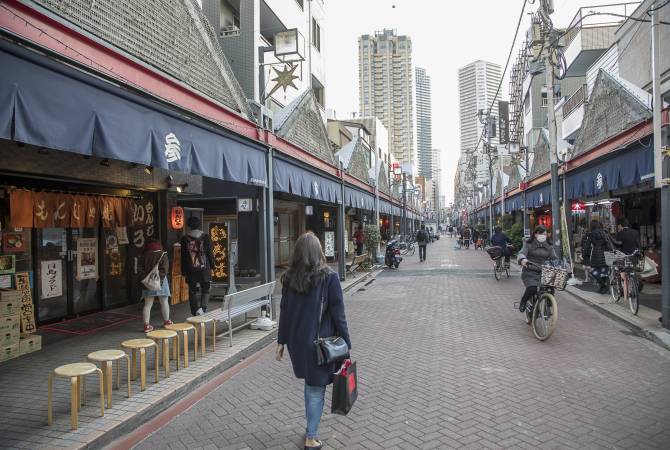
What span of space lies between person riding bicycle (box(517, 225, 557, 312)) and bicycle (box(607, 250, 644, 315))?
2341mm

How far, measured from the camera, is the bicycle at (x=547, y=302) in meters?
7.14

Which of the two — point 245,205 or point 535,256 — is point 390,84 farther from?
point 535,256

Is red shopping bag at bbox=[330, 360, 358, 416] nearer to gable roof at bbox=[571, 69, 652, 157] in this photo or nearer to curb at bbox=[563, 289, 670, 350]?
curb at bbox=[563, 289, 670, 350]

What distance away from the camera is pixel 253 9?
13461mm

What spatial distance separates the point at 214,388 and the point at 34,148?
5.59 metres

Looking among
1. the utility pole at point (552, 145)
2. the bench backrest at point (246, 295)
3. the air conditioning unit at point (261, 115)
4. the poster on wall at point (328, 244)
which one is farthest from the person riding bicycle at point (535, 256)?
the poster on wall at point (328, 244)

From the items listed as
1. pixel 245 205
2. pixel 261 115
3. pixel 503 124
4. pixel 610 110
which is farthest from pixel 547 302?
pixel 503 124

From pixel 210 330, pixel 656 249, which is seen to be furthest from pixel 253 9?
pixel 656 249

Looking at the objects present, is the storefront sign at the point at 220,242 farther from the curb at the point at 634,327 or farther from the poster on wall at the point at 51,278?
the curb at the point at 634,327

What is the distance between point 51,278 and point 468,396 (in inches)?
323

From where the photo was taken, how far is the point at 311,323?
3555 mm

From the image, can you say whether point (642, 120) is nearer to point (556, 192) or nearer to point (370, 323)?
point (556, 192)

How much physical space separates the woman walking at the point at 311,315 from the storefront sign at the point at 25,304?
594 cm

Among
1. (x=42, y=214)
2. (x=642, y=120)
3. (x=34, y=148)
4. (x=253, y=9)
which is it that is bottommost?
(x=42, y=214)
